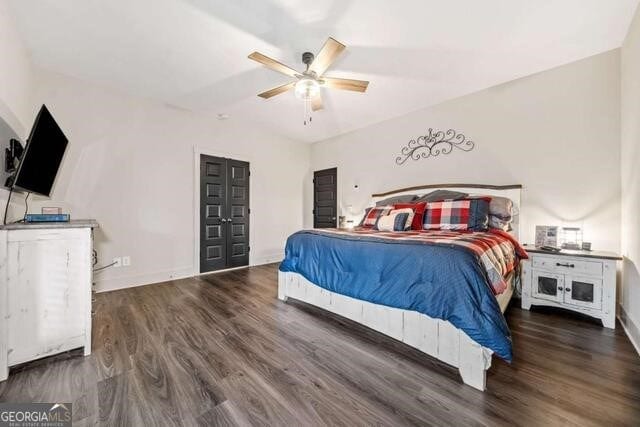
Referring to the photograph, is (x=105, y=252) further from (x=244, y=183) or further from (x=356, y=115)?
(x=356, y=115)

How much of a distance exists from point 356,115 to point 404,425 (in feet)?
13.3

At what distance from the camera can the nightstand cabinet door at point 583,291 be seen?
7.30ft

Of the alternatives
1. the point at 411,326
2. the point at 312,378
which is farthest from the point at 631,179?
the point at 312,378

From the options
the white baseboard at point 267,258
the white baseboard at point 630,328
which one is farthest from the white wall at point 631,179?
the white baseboard at point 267,258

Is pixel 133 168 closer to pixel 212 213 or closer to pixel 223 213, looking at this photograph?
pixel 212 213

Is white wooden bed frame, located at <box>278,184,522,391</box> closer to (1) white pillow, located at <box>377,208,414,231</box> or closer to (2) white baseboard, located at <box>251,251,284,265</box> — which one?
(1) white pillow, located at <box>377,208,414,231</box>

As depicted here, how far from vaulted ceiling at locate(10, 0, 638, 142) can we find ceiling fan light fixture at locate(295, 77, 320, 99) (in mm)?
301

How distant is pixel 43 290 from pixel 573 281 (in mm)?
4341

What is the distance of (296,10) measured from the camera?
1989mm

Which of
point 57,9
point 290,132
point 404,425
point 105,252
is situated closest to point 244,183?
point 290,132

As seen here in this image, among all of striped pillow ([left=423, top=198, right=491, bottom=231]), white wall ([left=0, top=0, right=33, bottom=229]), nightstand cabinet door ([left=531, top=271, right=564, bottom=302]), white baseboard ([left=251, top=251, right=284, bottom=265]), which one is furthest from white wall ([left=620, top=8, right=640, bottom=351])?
white wall ([left=0, top=0, right=33, bottom=229])

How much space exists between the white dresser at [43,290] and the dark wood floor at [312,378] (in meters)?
0.16

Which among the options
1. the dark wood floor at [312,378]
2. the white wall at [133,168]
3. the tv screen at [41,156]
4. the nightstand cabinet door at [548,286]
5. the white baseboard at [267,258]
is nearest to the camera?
the dark wood floor at [312,378]

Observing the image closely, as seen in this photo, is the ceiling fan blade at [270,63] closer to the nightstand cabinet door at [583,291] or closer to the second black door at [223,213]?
the second black door at [223,213]
